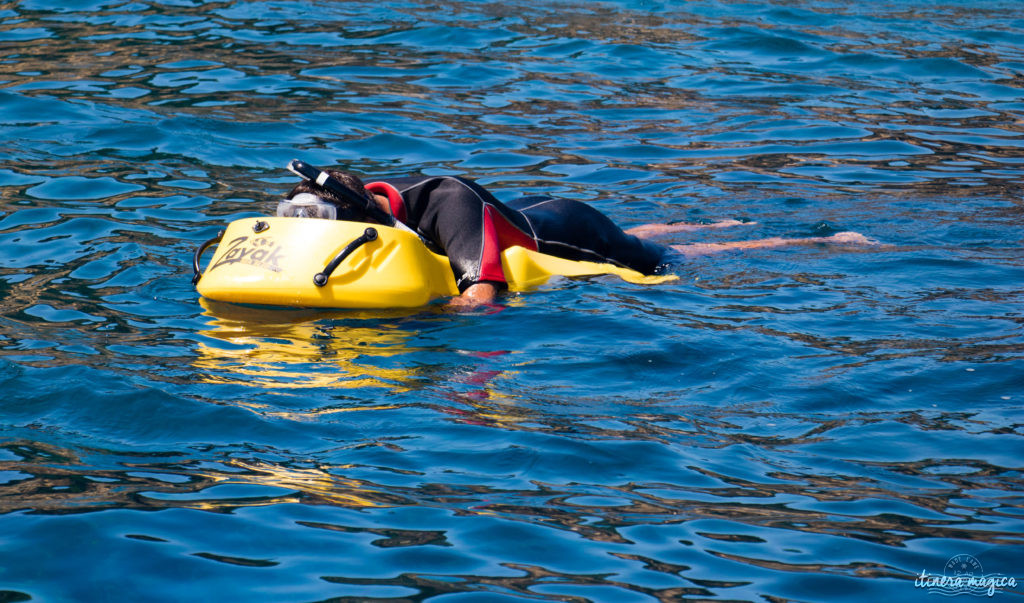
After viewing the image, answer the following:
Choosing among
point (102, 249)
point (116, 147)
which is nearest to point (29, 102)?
point (116, 147)

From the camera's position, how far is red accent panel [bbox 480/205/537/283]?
5227mm

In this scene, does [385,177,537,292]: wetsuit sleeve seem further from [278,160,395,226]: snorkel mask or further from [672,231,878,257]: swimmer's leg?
[672,231,878,257]: swimmer's leg

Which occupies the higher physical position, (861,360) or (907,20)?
(907,20)

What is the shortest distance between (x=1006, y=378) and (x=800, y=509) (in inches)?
56.3

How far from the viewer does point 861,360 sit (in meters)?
4.48

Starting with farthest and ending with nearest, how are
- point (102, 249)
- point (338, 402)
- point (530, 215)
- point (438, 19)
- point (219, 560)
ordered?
point (438, 19) → point (102, 249) → point (530, 215) → point (338, 402) → point (219, 560)

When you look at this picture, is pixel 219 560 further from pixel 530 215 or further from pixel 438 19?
pixel 438 19

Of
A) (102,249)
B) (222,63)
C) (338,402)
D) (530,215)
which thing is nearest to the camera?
(338,402)

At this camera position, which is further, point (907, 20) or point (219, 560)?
point (907, 20)

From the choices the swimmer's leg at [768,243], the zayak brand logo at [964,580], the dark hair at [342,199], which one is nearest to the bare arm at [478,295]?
the dark hair at [342,199]

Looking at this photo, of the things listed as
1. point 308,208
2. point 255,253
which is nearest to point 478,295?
point 308,208

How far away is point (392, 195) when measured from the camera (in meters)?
5.42

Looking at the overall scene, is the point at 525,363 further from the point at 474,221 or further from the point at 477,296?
the point at 474,221

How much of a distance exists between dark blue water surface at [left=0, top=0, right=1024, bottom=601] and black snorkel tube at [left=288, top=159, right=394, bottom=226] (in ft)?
1.57
